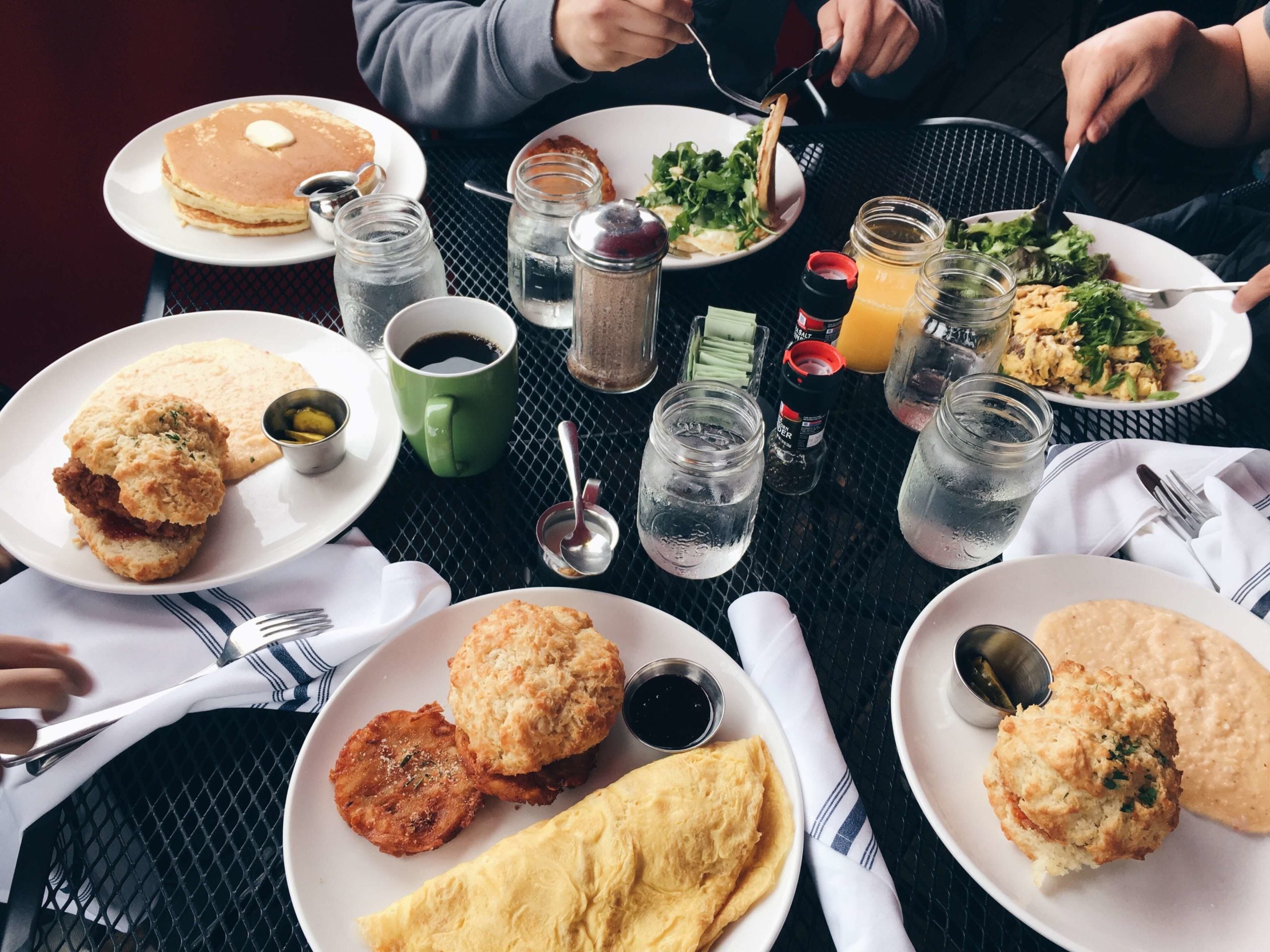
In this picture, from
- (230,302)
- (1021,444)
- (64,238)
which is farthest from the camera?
(64,238)

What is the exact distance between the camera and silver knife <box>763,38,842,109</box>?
193 cm

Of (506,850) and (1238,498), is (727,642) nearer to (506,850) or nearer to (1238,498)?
(506,850)

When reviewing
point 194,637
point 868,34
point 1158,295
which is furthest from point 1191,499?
point 194,637

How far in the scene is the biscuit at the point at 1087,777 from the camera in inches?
37.6

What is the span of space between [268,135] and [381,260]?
827 millimetres

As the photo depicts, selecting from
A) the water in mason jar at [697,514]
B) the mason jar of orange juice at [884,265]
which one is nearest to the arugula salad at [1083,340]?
the mason jar of orange juice at [884,265]

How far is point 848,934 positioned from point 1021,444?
2.38ft

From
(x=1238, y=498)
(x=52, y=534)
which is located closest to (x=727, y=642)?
→ (x=1238, y=498)

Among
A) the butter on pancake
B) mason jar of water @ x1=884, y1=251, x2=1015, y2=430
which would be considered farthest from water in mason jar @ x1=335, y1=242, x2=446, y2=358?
mason jar of water @ x1=884, y1=251, x2=1015, y2=430

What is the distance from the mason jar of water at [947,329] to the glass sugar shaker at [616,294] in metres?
0.50

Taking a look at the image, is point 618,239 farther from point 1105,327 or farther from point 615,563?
point 1105,327

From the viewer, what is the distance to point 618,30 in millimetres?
1896

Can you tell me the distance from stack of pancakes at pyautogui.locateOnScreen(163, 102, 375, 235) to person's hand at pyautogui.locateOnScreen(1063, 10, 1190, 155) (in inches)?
72.9

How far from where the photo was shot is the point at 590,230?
4.66 feet
